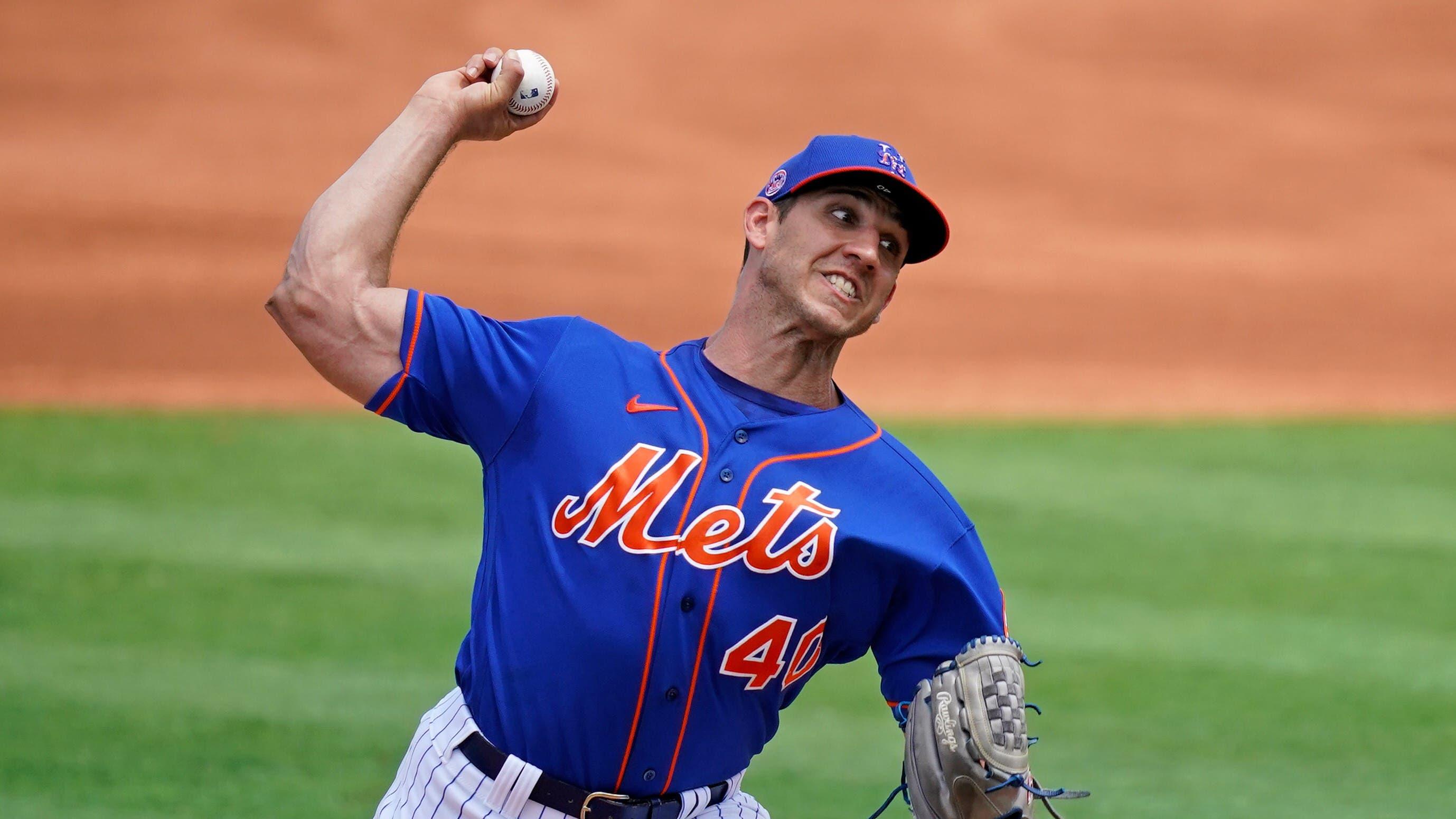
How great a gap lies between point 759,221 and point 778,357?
29 cm

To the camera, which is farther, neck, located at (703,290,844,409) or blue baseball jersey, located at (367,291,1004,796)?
neck, located at (703,290,844,409)

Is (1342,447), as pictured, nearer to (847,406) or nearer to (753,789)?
(753,789)

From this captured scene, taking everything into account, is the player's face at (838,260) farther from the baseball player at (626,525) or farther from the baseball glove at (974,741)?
the baseball glove at (974,741)

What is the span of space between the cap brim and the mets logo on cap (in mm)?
22

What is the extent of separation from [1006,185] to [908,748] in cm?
1338

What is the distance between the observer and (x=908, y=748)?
110 inches

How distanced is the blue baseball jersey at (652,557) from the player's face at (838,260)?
0.22 metres

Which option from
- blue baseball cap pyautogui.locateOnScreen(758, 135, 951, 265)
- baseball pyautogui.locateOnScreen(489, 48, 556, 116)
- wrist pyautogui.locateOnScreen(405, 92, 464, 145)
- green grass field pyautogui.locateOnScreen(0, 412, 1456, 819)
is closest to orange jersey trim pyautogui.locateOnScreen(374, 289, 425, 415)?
wrist pyautogui.locateOnScreen(405, 92, 464, 145)

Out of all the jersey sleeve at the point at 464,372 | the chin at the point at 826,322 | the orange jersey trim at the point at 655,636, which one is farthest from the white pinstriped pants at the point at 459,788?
the chin at the point at 826,322

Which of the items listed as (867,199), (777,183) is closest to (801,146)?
(777,183)

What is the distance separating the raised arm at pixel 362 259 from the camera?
2.77 metres

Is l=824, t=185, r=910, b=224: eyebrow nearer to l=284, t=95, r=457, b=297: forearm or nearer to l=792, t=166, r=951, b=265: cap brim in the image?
l=792, t=166, r=951, b=265: cap brim

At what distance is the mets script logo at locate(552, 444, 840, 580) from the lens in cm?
285

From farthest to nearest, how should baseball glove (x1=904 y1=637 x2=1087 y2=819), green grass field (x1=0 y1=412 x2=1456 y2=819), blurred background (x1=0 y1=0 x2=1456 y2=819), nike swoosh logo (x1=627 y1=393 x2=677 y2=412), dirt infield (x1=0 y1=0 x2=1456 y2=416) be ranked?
dirt infield (x1=0 y1=0 x2=1456 y2=416) → blurred background (x1=0 y1=0 x2=1456 y2=819) → green grass field (x1=0 y1=412 x2=1456 y2=819) → nike swoosh logo (x1=627 y1=393 x2=677 y2=412) → baseball glove (x1=904 y1=637 x2=1087 y2=819)
